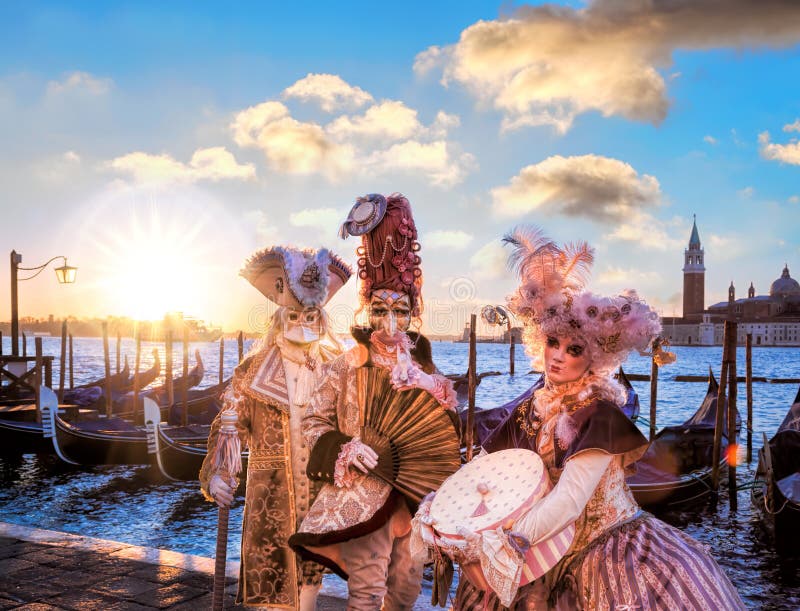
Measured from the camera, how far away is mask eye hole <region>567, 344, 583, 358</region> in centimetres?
229

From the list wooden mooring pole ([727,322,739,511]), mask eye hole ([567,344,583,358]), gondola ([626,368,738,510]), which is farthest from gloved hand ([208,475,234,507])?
wooden mooring pole ([727,322,739,511])

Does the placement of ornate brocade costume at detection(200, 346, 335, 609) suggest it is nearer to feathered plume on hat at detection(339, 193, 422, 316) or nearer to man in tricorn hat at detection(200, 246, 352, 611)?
man in tricorn hat at detection(200, 246, 352, 611)

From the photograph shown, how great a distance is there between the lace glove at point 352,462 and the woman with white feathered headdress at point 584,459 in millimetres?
467

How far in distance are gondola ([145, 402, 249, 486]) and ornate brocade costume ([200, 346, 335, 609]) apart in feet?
27.2

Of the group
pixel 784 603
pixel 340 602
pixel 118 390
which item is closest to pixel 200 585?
pixel 340 602

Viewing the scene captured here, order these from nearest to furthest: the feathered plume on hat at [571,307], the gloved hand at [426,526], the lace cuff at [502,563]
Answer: the lace cuff at [502,563], the gloved hand at [426,526], the feathered plume on hat at [571,307]

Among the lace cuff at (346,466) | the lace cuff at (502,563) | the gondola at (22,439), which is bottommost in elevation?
the gondola at (22,439)

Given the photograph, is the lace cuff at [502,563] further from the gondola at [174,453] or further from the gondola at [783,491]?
the gondola at [174,453]

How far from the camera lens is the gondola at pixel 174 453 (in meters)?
11.1

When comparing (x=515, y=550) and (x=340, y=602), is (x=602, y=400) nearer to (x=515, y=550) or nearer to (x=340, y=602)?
(x=515, y=550)

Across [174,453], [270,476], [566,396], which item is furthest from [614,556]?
[174,453]

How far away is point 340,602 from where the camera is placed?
356 cm

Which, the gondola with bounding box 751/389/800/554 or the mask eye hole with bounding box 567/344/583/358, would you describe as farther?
the gondola with bounding box 751/389/800/554

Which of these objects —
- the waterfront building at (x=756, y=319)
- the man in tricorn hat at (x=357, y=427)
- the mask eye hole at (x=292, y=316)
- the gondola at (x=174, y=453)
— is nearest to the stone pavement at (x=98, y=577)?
the man in tricorn hat at (x=357, y=427)
